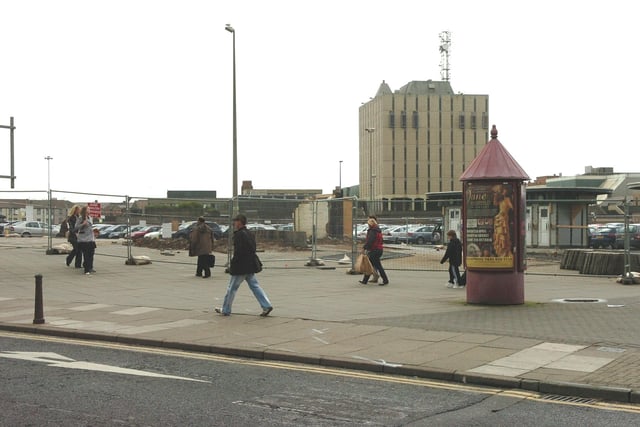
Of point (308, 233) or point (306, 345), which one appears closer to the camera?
point (306, 345)

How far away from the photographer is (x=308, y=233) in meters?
24.0

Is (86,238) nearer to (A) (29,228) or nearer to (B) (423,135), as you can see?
(A) (29,228)

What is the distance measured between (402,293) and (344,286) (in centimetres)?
200

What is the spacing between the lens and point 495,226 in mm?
13461

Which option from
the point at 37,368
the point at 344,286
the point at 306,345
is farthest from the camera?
the point at 344,286

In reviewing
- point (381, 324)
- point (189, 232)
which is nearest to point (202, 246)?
point (381, 324)

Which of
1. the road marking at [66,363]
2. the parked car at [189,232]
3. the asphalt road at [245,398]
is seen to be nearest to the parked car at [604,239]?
the parked car at [189,232]

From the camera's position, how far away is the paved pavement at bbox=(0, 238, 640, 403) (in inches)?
324

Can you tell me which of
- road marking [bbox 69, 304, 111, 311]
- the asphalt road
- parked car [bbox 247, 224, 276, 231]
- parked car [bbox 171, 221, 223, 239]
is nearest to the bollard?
road marking [bbox 69, 304, 111, 311]

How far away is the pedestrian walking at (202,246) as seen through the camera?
65.2 ft

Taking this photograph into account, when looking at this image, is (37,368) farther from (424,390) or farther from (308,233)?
(308,233)

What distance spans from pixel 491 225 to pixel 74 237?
1359 centimetres

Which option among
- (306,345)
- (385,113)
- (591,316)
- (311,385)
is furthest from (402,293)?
(385,113)

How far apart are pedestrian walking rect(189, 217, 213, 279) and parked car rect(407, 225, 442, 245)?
7.78 metres
